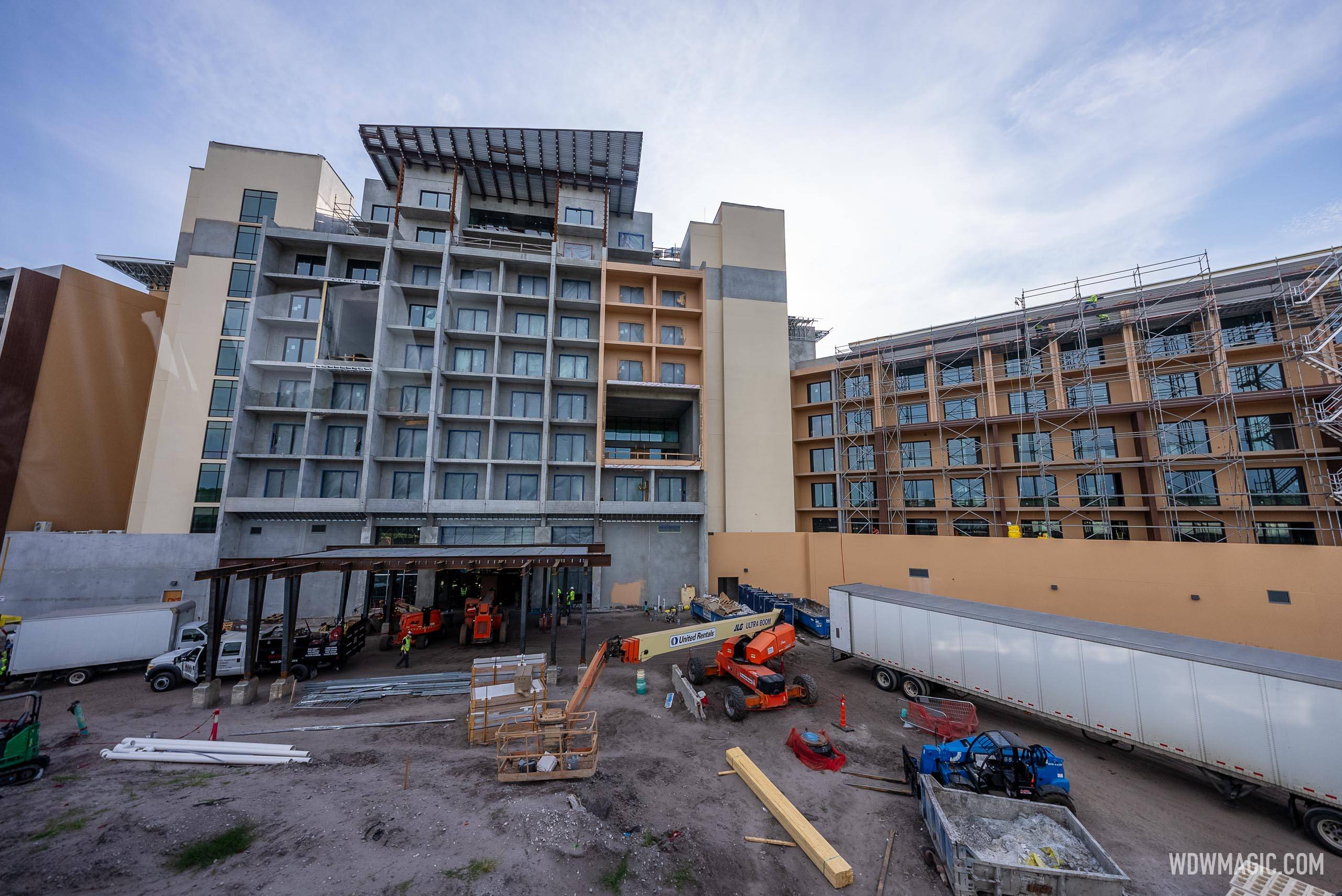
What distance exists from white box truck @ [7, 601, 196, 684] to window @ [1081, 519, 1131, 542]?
4390cm

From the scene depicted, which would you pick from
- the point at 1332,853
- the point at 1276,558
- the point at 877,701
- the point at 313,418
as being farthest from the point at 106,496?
the point at 1276,558

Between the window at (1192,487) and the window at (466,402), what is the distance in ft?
129

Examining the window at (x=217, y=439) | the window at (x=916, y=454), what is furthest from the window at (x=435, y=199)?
the window at (x=916, y=454)

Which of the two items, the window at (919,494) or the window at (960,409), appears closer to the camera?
the window at (960,409)

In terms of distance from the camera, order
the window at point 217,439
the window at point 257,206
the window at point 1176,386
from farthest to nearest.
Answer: the window at point 257,206 < the window at point 217,439 < the window at point 1176,386

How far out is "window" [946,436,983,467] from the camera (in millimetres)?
29438

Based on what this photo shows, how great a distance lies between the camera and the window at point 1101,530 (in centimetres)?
2461

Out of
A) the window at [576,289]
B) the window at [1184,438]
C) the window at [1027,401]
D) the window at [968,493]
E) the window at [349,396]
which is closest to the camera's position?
the window at [1184,438]

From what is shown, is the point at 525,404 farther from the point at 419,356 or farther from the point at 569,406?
the point at 419,356

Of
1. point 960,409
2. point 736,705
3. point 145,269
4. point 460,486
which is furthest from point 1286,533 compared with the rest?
point 145,269

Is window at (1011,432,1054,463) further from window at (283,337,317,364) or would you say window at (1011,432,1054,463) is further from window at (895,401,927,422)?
window at (283,337,317,364)

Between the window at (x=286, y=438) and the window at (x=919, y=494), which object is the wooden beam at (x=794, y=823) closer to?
the window at (x=919, y=494)

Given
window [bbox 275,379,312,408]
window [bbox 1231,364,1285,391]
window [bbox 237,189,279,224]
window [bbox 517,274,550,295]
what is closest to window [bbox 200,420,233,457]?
window [bbox 275,379,312,408]

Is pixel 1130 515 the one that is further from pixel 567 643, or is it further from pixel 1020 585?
pixel 567 643
